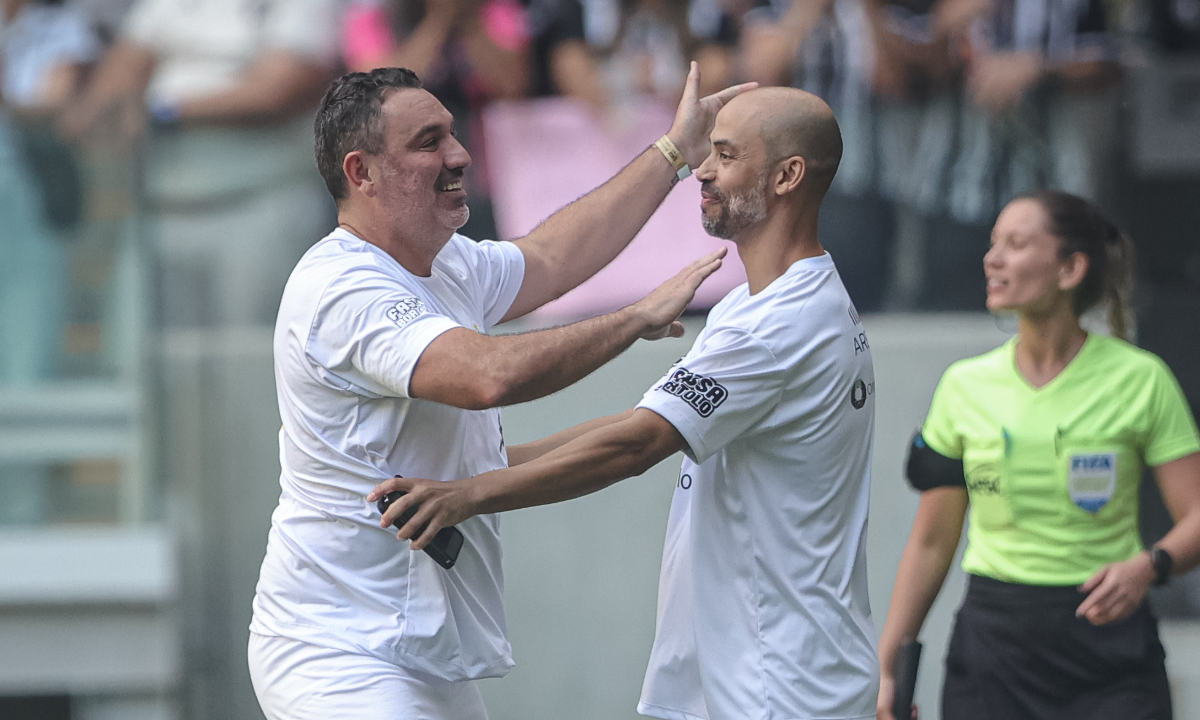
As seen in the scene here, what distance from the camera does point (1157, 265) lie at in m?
5.38

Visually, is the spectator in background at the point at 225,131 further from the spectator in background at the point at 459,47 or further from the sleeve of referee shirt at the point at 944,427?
the sleeve of referee shirt at the point at 944,427

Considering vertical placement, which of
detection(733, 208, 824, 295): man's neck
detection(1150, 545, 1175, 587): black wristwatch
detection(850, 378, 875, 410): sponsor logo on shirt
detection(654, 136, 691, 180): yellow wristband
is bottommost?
detection(1150, 545, 1175, 587): black wristwatch

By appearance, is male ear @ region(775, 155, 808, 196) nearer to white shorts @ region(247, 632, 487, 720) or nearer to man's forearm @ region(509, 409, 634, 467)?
man's forearm @ region(509, 409, 634, 467)

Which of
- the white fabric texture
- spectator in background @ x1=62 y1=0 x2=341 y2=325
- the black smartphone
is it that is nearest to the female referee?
the black smartphone

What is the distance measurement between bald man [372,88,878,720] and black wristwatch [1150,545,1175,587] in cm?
89

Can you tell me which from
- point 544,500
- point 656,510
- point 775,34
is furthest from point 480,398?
point 775,34

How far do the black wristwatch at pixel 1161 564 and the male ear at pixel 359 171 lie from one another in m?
2.04

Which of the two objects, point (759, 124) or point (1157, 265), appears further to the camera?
point (1157, 265)

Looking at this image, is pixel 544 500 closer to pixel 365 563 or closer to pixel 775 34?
pixel 365 563

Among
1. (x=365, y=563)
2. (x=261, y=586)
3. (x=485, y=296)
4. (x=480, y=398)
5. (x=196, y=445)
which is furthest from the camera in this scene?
(x=196, y=445)

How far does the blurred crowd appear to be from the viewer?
526 cm

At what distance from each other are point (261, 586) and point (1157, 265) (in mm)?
3874

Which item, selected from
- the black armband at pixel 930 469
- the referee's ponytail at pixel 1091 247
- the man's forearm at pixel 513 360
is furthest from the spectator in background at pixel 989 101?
the man's forearm at pixel 513 360

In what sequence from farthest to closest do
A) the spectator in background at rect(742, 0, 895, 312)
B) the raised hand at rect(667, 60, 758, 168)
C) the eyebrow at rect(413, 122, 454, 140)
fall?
the spectator in background at rect(742, 0, 895, 312) < the raised hand at rect(667, 60, 758, 168) < the eyebrow at rect(413, 122, 454, 140)
